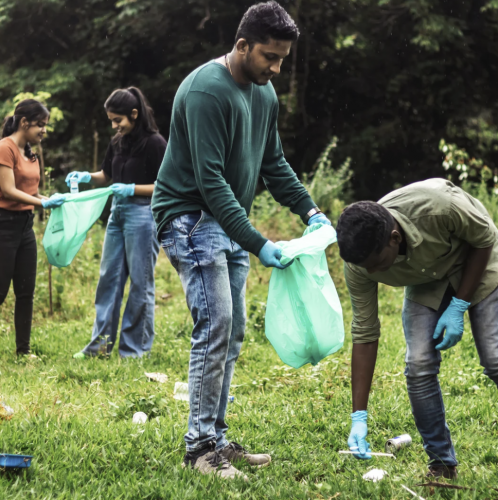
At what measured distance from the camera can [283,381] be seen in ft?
15.1

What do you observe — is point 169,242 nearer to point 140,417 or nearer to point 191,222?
point 191,222

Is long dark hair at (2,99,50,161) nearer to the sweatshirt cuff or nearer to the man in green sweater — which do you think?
the man in green sweater

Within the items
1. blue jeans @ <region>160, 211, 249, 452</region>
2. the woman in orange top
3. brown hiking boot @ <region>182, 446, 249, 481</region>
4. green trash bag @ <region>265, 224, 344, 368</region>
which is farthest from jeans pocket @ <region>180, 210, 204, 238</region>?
the woman in orange top

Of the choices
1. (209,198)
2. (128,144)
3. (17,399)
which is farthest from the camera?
(128,144)

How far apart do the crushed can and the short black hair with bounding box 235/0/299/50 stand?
2057 mm

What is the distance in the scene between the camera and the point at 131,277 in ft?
17.4

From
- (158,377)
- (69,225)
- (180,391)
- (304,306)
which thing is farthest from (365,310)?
(69,225)

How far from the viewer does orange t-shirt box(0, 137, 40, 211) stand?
488cm

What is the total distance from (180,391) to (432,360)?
202 cm

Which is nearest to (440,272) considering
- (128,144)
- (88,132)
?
(128,144)

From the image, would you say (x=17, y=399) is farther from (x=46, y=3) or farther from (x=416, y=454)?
(x=46, y=3)

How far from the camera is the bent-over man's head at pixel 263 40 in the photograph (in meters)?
2.75

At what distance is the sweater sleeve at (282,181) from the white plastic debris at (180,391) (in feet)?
5.01

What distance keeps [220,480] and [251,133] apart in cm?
155
